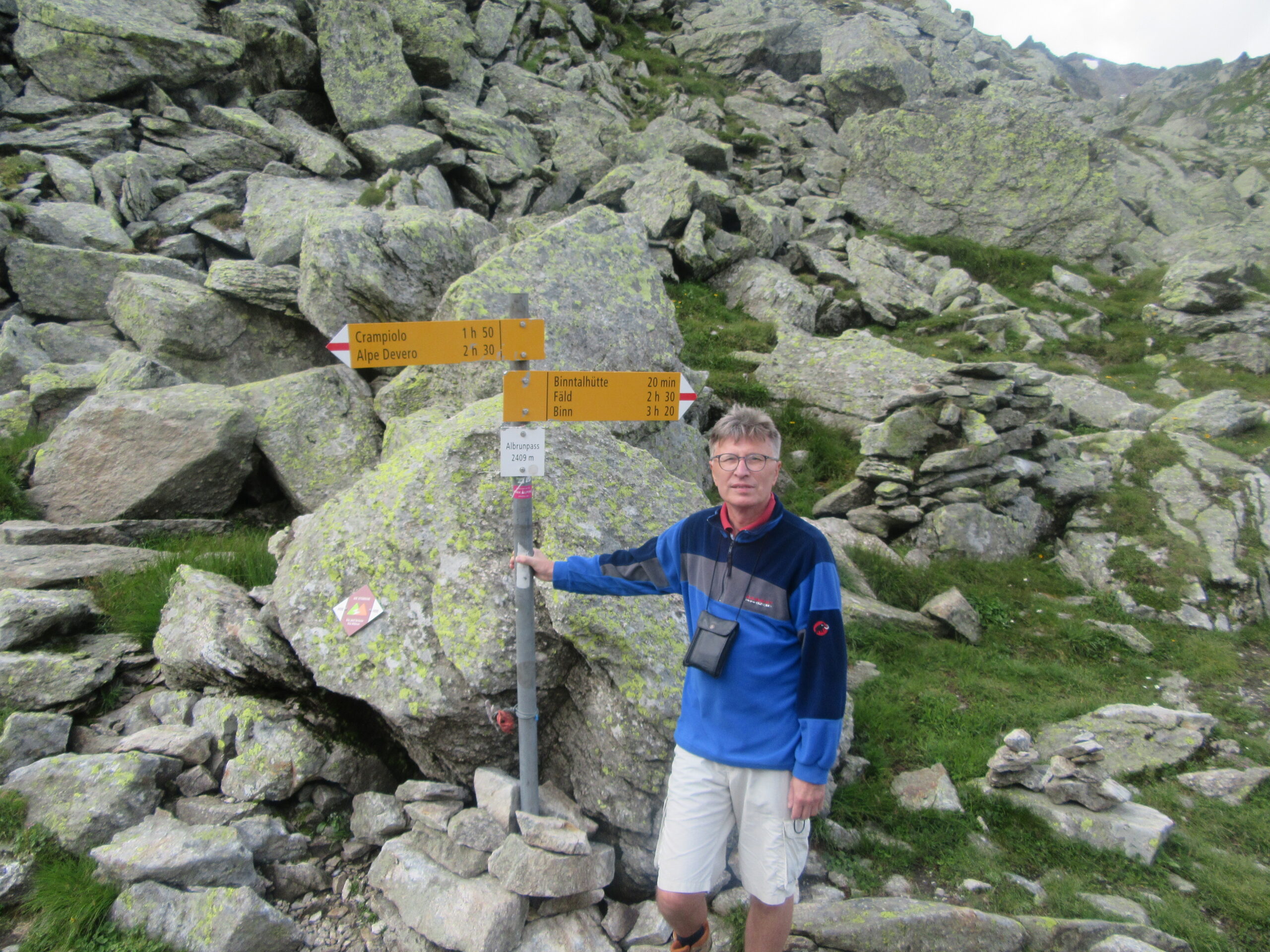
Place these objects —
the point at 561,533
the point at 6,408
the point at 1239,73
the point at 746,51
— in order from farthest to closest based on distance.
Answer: the point at 1239,73 → the point at 746,51 → the point at 6,408 → the point at 561,533

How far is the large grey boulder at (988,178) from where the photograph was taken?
2519 centimetres

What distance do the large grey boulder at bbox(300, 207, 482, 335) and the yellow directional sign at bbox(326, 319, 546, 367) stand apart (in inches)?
245

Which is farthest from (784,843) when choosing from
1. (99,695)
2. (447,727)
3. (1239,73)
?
(1239,73)

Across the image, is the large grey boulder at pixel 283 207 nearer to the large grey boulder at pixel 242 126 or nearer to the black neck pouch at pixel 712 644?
the large grey boulder at pixel 242 126

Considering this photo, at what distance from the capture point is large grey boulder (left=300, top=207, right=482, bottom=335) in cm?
1070

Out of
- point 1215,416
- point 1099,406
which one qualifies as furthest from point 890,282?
point 1215,416

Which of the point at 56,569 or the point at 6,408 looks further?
the point at 6,408

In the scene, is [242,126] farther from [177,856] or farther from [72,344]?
[177,856]

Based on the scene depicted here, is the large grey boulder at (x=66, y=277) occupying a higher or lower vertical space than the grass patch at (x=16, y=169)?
lower

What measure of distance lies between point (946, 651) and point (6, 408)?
1463 centimetres

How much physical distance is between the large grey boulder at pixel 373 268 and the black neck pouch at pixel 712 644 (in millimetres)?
8575

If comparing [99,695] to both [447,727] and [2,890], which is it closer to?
[2,890]

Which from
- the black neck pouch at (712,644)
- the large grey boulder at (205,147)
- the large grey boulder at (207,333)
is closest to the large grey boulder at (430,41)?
the large grey boulder at (205,147)

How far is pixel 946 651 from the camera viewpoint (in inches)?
366
